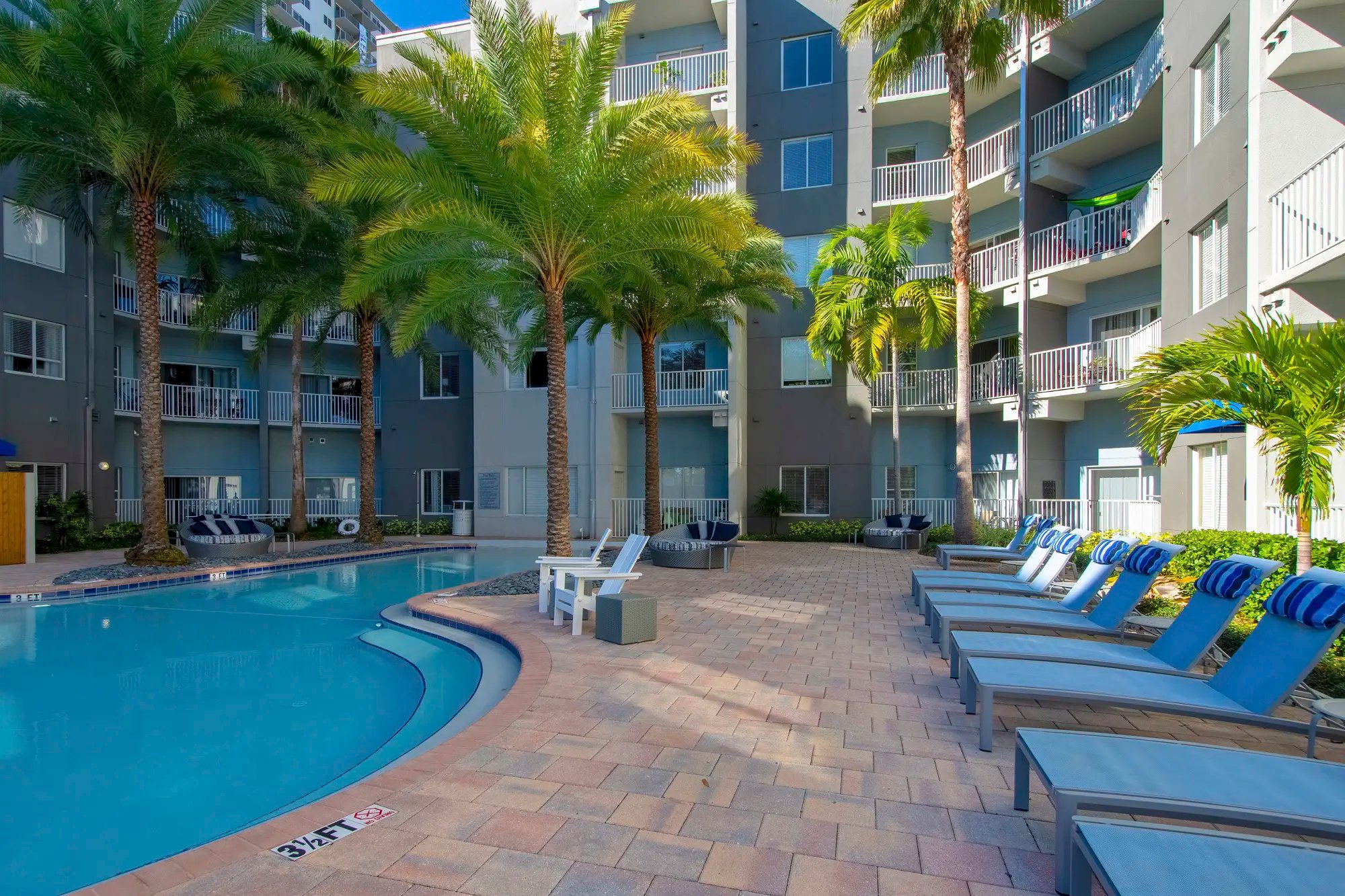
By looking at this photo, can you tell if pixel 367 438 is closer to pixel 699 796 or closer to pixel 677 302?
pixel 677 302

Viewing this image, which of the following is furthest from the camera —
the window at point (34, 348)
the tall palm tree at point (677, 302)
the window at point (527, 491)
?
the window at point (527, 491)

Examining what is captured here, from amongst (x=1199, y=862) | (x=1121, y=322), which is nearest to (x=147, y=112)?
(x=1199, y=862)

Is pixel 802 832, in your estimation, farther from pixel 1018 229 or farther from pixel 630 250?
pixel 1018 229

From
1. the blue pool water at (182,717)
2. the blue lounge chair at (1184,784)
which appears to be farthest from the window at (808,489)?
the blue lounge chair at (1184,784)

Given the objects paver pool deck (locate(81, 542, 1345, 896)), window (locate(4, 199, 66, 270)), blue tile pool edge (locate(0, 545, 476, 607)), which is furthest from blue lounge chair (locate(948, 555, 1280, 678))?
window (locate(4, 199, 66, 270))

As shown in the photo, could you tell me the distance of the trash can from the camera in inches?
939

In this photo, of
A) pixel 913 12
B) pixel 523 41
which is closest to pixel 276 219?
pixel 523 41

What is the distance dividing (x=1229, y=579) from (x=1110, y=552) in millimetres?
2026

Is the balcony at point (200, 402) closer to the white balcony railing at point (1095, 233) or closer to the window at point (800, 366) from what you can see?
the window at point (800, 366)

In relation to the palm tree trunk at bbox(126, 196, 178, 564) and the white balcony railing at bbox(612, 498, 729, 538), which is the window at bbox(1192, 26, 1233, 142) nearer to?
the white balcony railing at bbox(612, 498, 729, 538)

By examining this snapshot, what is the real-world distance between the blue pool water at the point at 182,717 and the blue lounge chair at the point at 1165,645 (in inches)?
168

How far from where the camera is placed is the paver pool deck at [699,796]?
3.01 m

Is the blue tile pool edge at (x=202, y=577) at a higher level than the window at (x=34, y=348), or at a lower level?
lower

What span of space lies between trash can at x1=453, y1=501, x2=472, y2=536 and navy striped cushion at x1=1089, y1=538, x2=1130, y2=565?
19.8 m
